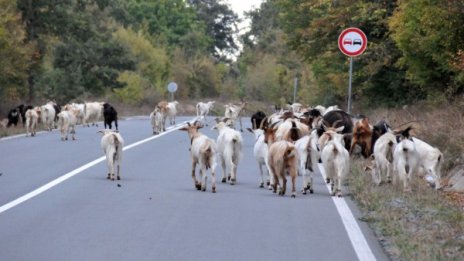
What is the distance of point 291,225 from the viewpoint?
42.1ft

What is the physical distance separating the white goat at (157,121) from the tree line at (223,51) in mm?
7326

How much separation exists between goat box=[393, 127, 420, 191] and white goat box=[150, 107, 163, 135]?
20.0 m

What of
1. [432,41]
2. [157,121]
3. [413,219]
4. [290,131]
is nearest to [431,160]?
[290,131]

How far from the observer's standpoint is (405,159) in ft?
54.5

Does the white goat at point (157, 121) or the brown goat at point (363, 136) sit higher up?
the brown goat at point (363, 136)

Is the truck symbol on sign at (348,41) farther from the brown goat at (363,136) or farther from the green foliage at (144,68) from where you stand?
the green foliage at (144,68)

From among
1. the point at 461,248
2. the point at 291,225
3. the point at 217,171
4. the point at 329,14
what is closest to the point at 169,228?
the point at 291,225

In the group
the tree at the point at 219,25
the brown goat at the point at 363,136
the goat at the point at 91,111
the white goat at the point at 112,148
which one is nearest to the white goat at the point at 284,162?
the white goat at the point at 112,148

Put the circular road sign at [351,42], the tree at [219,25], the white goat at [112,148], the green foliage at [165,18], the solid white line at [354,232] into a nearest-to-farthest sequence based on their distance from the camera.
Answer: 1. the solid white line at [354,232]
2. the white goat at [112,148]
3. the circular road sign at [351,42]
4. the green foliage at [165,18]
5. the tree at [219,25]

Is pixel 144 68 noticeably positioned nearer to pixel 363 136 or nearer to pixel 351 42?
pixel 351 42

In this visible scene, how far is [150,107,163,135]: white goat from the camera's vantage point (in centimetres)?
3641

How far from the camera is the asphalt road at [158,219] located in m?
10.6

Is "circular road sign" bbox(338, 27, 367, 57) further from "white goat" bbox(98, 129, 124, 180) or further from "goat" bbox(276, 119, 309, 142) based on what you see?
"white goat" bbox(98, 129, 124, 180)

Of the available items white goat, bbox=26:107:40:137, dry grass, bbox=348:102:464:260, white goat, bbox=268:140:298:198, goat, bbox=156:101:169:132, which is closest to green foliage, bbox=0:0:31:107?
goat, bbox=156:101:169:132
